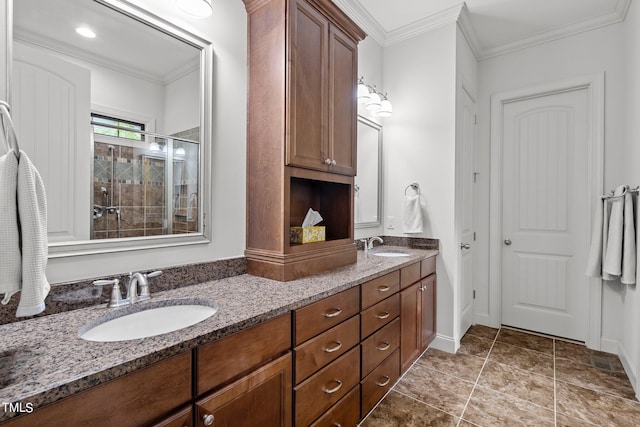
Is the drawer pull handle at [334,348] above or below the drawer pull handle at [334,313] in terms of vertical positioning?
below

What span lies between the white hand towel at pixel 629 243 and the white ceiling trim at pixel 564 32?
4.97 ft

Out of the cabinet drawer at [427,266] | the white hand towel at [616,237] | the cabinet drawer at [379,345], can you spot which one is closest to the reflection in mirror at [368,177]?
the cabinet drawer at [427,266]

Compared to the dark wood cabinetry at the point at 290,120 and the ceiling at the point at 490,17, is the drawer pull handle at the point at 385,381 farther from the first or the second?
the ceiling at the point at 490,17

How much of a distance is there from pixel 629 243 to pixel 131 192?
319cm

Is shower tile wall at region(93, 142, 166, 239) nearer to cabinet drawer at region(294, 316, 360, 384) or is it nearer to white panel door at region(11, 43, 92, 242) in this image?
white panel door at region(11, 43, 92, 242)

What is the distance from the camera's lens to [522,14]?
101 inches

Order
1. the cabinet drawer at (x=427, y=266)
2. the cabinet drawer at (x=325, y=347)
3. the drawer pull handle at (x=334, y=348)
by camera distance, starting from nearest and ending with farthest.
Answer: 1. the cabinet drawer at (x=325, y=347)
2. the drawer pull handle at (x=334, y=348)
3. the cabinet drawer at (x=427, y=266)

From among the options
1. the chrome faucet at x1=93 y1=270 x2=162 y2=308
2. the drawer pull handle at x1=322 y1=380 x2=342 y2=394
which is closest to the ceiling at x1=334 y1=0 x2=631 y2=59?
the chrome faucet at x1=93 y1=270 x2=162 y2=308

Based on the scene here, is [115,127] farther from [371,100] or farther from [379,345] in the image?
[371,100]

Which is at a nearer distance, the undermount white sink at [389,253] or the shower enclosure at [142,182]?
the shower enclosure at [142,182]

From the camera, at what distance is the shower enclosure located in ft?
3.97

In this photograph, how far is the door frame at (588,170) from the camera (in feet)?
8.54

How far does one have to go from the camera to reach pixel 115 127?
1245 mm

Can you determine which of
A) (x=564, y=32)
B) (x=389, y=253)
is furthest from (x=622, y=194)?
(x=389, y=253)
